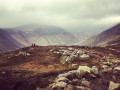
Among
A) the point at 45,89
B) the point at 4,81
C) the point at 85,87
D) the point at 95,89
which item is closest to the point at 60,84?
the point at 45,89

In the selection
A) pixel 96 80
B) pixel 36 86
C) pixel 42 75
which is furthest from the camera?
pixel 42 75

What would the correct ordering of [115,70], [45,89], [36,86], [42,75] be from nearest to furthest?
[45,89] < [36,86] < [42,75] < [115,70]

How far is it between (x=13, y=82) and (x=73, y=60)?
22.5 meters

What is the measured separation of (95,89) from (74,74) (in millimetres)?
5954

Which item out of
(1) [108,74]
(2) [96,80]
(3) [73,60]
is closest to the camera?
(2) [96,80]

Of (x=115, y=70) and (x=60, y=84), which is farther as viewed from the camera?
(x=115, y=70)

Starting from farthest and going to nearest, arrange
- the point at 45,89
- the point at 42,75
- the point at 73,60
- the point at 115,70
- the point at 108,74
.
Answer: the point at 73,60
the point at 115,70
the point at 108,74
the point at 42,75
the point at 45,89

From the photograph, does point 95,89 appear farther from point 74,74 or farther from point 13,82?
point 13,82

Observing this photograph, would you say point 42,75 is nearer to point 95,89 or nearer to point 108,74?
point 95,89

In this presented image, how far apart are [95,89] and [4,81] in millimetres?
16421

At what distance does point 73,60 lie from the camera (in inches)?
1542

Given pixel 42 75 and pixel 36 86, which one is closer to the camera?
pixel 36 86

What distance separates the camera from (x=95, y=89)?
60.5 feet

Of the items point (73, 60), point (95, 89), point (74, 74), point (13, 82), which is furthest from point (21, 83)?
point (73, 60)
